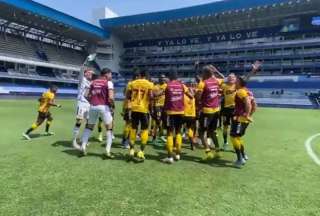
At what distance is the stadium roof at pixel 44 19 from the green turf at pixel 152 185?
56905mm

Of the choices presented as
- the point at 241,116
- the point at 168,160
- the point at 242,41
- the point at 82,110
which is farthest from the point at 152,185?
the point at 242,41

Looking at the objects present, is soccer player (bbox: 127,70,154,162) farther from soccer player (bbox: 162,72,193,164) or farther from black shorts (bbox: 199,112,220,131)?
black shorts (bbox: 199,112,220,131)

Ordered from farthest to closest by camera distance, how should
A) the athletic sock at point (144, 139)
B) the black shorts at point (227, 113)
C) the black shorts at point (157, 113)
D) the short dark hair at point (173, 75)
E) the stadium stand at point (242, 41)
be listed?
1. the stadium stand at point (242, 41)
2. the black shorts at point (157, 113)
3. the black shorts at point (227, 113)
4. the short dark hair at point (173, 75)
5. the athletic sock at point (144, 139)

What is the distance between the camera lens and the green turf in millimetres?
4562

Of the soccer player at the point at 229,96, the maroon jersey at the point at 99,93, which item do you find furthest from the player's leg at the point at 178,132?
the soccer player at the point at 229,96

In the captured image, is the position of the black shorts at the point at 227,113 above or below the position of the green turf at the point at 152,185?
above

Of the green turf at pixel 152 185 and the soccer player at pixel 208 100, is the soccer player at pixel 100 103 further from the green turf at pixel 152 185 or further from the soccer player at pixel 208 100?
the soccer player at pixel 208 100

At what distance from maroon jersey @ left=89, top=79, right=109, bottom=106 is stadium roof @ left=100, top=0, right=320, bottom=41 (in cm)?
6571

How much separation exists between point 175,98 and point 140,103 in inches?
35.7

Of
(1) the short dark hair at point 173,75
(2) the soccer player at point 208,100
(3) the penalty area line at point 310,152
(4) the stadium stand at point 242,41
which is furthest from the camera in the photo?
(4) the stadium stand at point 242,41

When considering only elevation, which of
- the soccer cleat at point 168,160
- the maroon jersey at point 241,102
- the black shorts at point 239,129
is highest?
the maroon jersey at point 241,102

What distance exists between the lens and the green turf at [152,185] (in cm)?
456

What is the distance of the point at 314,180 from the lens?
6.20 meters

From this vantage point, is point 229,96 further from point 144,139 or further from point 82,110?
point 82,110
